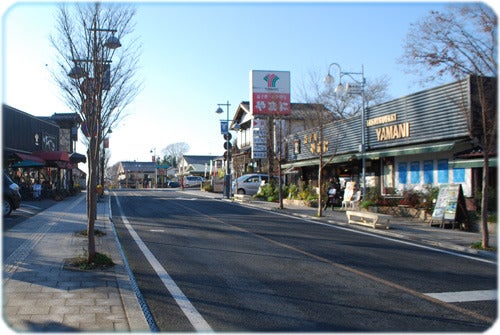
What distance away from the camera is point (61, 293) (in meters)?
6.87

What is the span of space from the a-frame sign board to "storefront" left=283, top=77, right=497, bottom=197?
0.98 m

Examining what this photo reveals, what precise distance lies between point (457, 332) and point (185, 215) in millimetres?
15814

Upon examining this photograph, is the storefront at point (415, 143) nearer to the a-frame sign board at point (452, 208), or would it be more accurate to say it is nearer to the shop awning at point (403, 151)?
the shop awning at point (403, 151)

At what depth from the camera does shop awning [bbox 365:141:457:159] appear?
58.9ft

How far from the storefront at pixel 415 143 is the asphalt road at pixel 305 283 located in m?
6.35

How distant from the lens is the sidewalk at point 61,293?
5.60 metres

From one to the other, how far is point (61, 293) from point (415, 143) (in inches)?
695

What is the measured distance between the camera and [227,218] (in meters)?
19.6

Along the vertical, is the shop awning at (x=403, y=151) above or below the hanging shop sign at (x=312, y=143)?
below

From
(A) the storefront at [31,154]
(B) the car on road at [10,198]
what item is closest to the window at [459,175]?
(B) the car on road at [10,198]

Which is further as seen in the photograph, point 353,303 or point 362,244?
point 362,244

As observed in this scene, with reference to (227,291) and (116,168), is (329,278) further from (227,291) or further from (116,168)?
(116,168)

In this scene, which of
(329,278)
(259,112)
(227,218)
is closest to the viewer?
(329,278)

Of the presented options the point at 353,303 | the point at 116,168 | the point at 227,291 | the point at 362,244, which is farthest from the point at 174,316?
the point at 116,168
